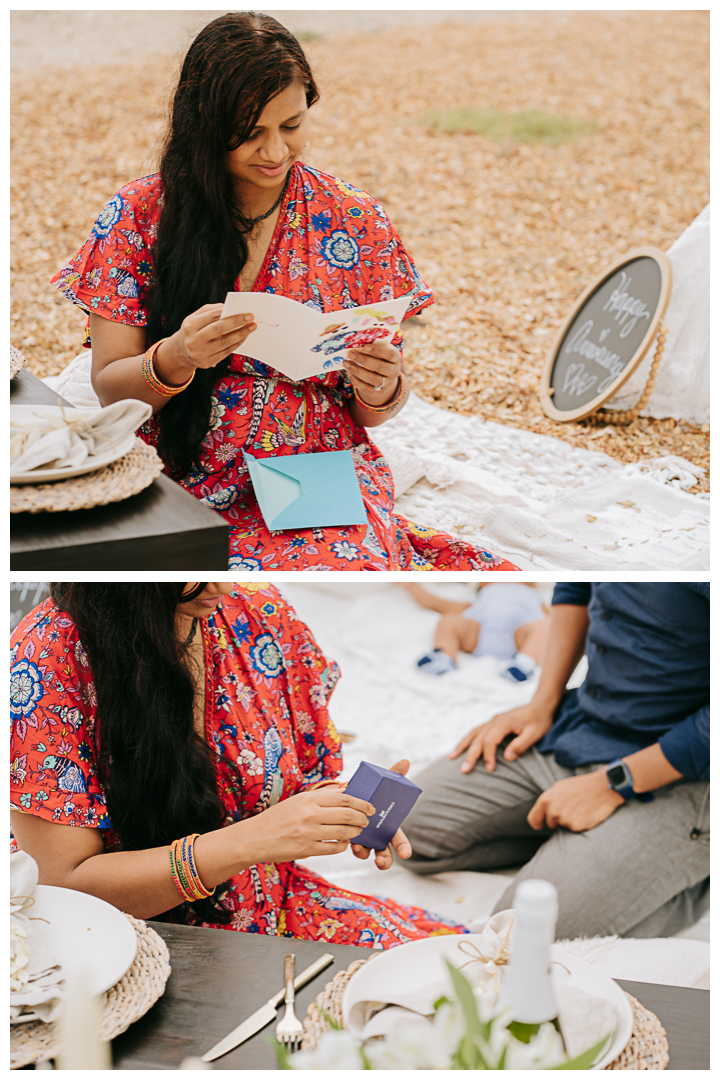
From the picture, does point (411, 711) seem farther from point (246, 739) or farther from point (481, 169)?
point (481, 169)

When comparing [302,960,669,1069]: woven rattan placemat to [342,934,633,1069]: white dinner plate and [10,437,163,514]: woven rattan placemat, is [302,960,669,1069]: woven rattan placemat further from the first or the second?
[10,437,163,514]: woven rattan placemat

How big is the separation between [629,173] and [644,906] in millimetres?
4922

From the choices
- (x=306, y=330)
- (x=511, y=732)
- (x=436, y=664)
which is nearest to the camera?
(x=306, y=330)

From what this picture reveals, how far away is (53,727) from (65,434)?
0.38m

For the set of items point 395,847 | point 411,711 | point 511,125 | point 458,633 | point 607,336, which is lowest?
point 411,711

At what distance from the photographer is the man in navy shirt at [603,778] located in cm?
191

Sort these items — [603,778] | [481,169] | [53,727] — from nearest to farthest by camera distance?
[53,727], [603,778], [481,169]

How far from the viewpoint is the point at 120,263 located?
1.57 meters

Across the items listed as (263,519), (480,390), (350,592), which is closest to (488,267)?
(480,390)

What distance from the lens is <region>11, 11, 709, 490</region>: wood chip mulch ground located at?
381 cm

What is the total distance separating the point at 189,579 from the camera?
1.11 metres

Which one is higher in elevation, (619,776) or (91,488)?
(91,488)

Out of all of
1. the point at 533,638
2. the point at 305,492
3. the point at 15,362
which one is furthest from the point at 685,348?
the point at 15,362

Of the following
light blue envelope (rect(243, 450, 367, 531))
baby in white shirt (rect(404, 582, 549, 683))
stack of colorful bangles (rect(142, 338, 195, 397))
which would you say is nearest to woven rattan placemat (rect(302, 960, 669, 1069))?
light blue envelope (rect(243, 450, 367, 531))
